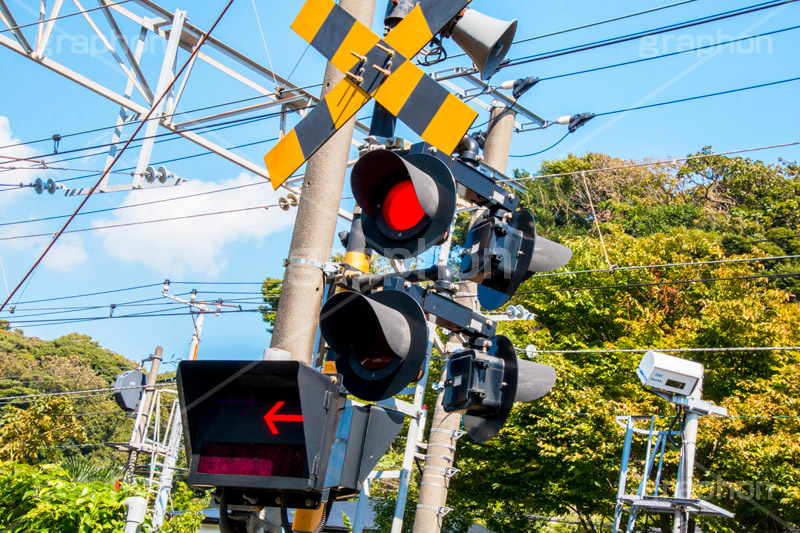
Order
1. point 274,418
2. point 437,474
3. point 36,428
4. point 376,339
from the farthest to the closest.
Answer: point 36,428 < point 437,474 < point 376,339 < point 274,418

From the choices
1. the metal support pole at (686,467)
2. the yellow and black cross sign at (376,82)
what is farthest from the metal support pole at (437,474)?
the yellow and black cross sign at (376,82)

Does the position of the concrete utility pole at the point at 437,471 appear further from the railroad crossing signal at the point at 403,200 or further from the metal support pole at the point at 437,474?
the railroad crossing signal at the point at 403,200

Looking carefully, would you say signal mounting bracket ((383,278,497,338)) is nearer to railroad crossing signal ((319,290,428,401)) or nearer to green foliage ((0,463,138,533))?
railroad crossing signal ((319,290,428,401))

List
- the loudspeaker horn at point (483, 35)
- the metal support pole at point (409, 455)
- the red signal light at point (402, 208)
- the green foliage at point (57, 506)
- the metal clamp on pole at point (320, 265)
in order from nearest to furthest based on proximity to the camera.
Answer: the red signal light at point (402, 208) < the metal clamp on pole at point (320, 265) < the loudspeaker horn at point (483, 35) < the green foliage at point (57, 506) < the metal support pole at point (409, 455)

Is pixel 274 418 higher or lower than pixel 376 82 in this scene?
lower

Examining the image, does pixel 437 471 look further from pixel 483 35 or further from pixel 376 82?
pixel 376 82

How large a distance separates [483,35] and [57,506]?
509 centimetres

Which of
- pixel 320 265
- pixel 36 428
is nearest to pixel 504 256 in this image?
pixel 320 265

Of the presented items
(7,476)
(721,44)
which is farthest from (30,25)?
(721,44)

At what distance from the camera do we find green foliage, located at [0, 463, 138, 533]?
6.05 m

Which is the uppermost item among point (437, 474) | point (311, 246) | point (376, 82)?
point (376, 82)

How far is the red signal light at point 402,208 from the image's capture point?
3.92 meters

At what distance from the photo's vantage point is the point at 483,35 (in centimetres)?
503

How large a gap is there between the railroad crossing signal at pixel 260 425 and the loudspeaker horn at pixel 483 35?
2746 millimetres
